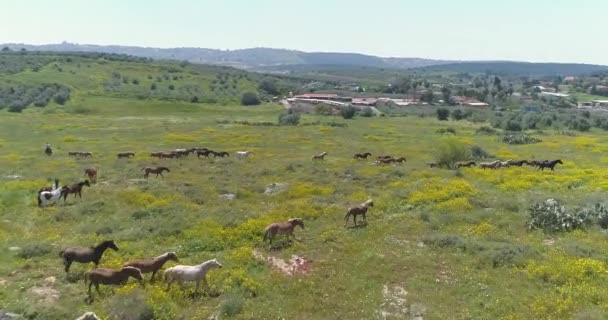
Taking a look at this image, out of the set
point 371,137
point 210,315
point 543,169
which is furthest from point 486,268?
point 371,137

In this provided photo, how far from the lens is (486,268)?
64.6 ft

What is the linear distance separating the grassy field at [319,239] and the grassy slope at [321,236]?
8 centimetres

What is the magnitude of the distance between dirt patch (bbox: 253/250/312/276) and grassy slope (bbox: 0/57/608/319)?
48 cm

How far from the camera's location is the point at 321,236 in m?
23.6

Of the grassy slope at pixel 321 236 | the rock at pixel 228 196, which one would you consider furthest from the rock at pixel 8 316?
the rock at pixel 228 196

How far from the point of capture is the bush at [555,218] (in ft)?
80.5

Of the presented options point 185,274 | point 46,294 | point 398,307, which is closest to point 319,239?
point 398,307

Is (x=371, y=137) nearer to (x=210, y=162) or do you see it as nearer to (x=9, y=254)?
(x=210, y=162)

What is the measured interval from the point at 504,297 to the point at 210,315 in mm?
9781

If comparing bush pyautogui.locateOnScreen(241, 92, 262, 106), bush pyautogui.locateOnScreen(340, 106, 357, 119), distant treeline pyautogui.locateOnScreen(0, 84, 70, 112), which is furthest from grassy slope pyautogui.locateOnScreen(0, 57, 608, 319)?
bush pyautogui.locateOnScreen(241, 92, 262, 106)

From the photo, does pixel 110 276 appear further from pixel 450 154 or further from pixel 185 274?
pixel 450 154

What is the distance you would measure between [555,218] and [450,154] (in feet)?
74.1

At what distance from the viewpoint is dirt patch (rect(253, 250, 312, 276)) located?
63.7 feet

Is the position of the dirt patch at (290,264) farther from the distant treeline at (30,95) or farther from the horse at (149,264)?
the distant treeline at (30,95)
